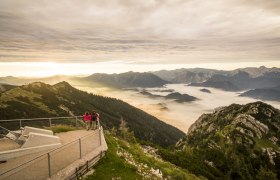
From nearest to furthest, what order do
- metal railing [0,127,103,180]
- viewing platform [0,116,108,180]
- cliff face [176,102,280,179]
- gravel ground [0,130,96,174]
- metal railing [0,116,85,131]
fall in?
metal railing [0,127,103,180] < viewing platform [0,116,108,180] < gravel ground [0,130,96,174] < metal railing [0,116,85,131] < cliff face [176,102,280,179]

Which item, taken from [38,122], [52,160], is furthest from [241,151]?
[52,160]

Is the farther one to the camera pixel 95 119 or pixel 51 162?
pixel 95 119

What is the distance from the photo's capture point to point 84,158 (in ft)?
79.7

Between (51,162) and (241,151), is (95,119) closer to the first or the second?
(51,162)

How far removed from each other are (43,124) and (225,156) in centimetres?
13048

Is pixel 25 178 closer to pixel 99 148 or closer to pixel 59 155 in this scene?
pixel 59 155

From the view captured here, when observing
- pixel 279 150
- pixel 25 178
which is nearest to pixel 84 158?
pixel 25 178

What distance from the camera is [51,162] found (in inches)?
881

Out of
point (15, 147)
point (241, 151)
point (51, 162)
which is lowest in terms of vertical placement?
point (241, 151)

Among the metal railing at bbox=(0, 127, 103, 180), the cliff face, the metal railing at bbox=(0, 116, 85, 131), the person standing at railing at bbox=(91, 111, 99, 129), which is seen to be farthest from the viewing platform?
the cliff face

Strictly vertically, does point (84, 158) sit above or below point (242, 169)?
above

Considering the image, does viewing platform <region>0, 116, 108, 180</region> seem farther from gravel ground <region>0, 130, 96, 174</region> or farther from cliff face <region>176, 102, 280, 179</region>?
cliff face <region>176, 102, 280, 179</region>

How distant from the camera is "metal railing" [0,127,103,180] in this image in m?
19.4

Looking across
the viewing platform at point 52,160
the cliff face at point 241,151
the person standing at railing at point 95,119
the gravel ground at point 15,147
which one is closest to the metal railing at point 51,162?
the viewing platform at point 52,160
